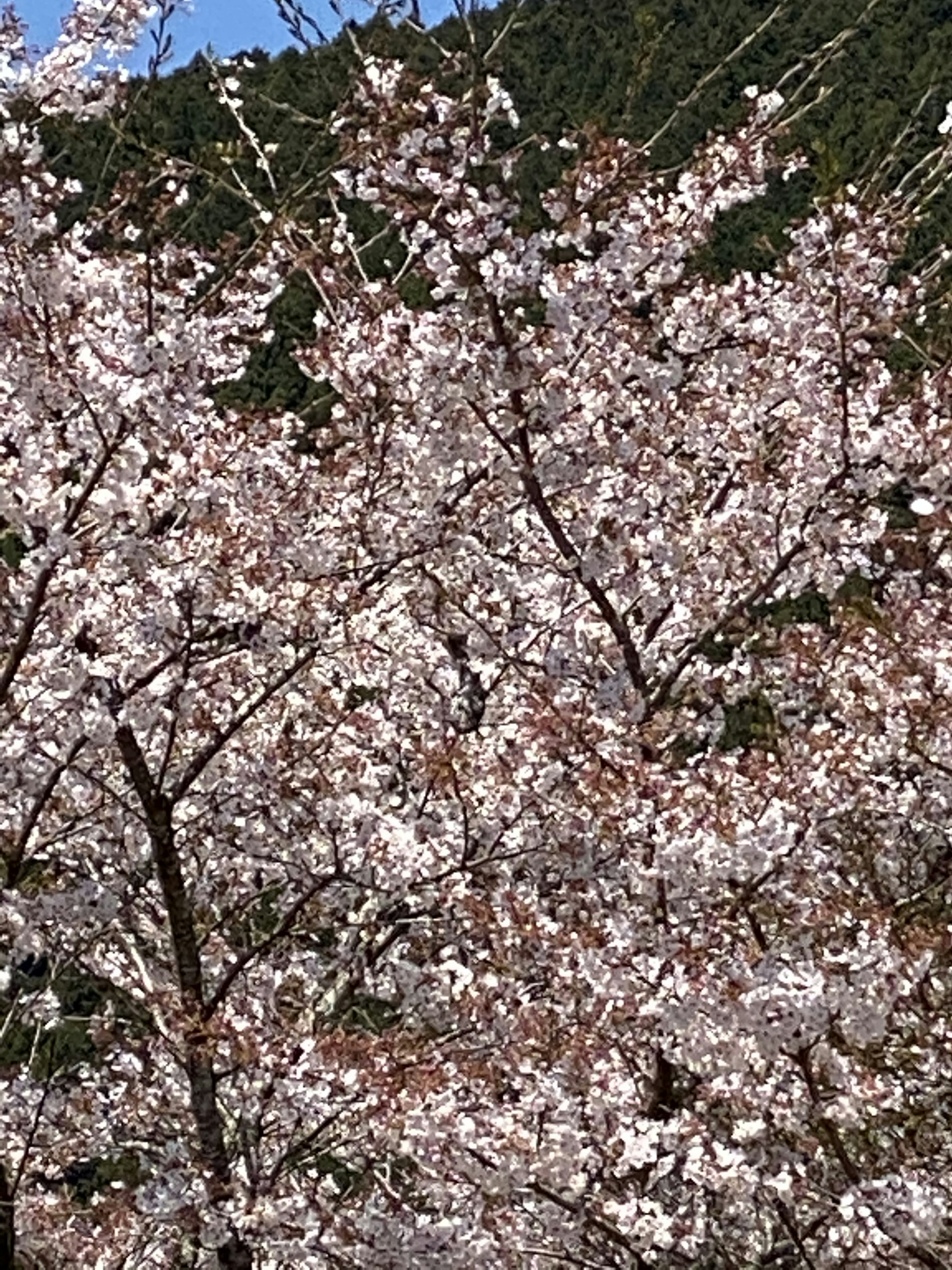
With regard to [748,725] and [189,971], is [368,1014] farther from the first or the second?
[748,725]

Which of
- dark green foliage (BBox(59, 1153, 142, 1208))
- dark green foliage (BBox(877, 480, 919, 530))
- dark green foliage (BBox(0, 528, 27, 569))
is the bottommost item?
dark green foliage (BBox(59, 1153, 142, 1208))

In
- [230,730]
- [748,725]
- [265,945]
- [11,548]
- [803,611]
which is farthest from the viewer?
[803,611]

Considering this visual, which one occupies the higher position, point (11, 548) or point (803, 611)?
point (803, 611)

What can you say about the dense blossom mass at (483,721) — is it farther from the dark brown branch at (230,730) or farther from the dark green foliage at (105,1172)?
the dark green foliage at (105,1172)

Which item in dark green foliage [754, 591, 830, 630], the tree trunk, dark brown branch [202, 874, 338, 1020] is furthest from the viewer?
dark green foliage [754, 591, 830, 630]

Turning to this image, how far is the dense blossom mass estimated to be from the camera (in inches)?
204

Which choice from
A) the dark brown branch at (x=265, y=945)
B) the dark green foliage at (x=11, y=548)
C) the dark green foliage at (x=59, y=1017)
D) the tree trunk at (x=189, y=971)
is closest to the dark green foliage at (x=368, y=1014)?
the dark brown branch at (x=265, y=945)

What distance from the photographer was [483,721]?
7348 mm

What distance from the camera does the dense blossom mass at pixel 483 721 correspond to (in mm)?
5188

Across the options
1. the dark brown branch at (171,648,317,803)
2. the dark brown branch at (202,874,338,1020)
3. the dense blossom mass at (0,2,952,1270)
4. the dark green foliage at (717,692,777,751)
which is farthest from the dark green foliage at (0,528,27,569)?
the dark green foliage at (717,692,777,751)

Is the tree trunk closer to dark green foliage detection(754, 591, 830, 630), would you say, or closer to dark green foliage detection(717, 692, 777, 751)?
dark green foliage detection(717, 692, 777, 751)

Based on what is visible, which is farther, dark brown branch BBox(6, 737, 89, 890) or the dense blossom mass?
dark brown branch BBox(6, 737, 89, 890)

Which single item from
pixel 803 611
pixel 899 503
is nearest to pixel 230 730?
pixel 899 503

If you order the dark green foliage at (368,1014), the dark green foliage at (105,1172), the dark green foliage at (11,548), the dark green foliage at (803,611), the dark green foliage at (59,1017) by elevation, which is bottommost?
the dark green foliage at (105,1172)
